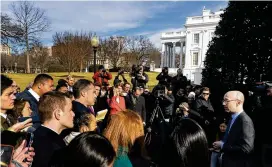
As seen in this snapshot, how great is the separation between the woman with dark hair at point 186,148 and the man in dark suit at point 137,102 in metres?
5.04

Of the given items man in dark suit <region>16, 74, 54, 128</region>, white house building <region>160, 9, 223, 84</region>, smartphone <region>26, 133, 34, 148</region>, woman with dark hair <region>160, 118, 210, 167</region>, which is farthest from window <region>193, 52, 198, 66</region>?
smartphone <region>26, 133, 34, 148</region>

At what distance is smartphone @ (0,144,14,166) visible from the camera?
167cm

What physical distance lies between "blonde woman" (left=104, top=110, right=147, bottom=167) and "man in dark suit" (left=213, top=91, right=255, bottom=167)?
1707 mm

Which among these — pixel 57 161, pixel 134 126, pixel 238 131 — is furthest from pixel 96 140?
pixel 238 131

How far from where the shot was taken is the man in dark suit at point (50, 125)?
7.23 ft

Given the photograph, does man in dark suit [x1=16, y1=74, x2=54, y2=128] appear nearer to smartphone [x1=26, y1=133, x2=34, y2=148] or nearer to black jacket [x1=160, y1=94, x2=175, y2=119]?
smartphone [x1=26, y1=133, x2=34, y2=148]

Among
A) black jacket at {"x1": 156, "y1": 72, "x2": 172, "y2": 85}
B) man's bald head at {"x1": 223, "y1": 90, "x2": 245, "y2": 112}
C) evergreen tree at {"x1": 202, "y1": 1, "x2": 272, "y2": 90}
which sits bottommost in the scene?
man's bald head at {"x1": 223, "y1": 90, "x2": 245, "y2": 112}

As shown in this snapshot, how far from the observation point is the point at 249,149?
11.8ft

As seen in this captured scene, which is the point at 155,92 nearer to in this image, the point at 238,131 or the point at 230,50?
the point at 238,131

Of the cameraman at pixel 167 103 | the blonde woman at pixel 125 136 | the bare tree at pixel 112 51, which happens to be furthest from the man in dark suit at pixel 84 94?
the bare tree at pixel 112 51

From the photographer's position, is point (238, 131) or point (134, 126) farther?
point (238, 131)

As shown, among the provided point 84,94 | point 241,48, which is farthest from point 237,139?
point 241,48

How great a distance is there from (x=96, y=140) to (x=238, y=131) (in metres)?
2.59

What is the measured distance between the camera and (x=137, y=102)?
23.6ft
